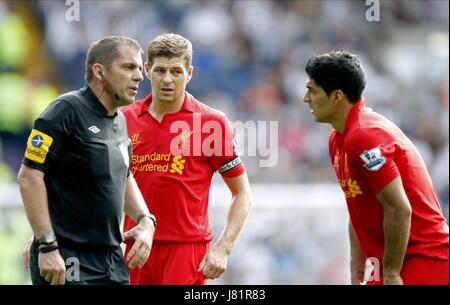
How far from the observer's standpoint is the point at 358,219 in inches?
232

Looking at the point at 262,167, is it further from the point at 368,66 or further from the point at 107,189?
the point at 107,189

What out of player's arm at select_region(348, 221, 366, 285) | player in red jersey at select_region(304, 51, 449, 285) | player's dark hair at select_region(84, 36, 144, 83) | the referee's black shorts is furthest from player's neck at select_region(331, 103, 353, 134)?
the referee's black shorts

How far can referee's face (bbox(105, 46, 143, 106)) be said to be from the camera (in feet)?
19.1

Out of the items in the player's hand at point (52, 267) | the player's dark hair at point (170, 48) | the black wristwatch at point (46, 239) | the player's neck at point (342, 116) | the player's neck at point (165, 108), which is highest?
the player's dark hair at point (170, 48)

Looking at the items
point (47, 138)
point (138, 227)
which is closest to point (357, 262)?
point (138, 227)

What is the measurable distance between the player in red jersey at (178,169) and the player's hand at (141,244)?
624 millimetres

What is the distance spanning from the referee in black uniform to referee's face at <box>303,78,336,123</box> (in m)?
1.08

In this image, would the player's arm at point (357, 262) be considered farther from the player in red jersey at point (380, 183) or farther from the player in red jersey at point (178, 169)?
the player in red jersey at point (178, 169)

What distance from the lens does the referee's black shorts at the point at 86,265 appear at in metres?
5.51

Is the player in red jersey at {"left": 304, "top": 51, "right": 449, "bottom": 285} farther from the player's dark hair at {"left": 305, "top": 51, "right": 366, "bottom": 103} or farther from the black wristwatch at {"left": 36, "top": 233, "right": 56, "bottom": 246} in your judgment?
the black wristwatch at {"left": 36, "top": 233, "right": 56, "bottom": 246}

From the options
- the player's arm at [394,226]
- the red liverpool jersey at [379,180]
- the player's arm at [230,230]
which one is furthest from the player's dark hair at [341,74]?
the player's arm at [230,230]

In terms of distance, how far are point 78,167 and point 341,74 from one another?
1690mm

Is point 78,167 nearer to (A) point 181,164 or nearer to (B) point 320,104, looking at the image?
(A) point 181,164

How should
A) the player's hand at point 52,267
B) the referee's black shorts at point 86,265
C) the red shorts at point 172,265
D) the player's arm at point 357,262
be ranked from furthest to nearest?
the red shorts at point 172,265 → the player's arm at point 357,262 → the referee's black shorts at point 86,265 → the player's hand at point 52,267
